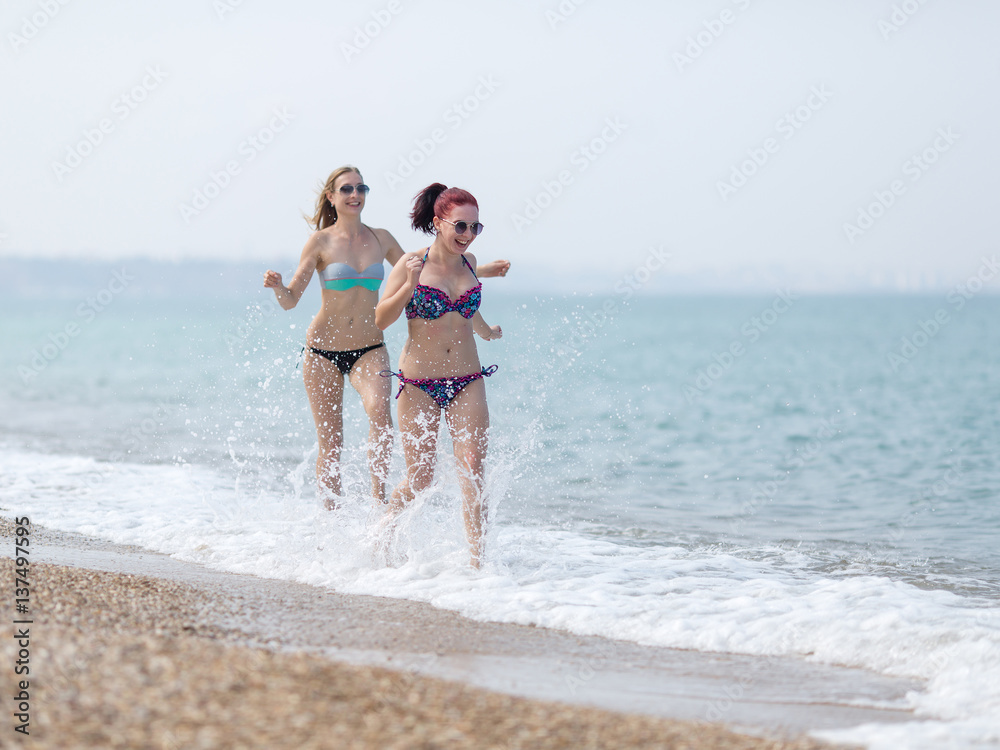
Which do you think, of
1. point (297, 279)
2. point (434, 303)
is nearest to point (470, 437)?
point (434, 303)

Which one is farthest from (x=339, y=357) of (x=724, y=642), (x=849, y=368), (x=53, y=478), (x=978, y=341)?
(x=978, y=341)

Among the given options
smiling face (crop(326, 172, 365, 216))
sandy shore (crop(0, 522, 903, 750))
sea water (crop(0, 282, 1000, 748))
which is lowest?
sandy shore (crop(0, 522, 903, 750))

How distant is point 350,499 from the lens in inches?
263

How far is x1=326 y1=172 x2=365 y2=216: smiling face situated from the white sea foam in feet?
6.44

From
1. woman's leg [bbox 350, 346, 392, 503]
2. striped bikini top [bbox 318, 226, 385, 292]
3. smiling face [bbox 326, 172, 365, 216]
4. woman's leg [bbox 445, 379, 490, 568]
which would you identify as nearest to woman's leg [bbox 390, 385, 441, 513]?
woman's leg [bbox 445, 379, 490, 568]

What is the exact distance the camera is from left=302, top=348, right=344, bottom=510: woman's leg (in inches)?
258

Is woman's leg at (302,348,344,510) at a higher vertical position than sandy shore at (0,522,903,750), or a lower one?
higher

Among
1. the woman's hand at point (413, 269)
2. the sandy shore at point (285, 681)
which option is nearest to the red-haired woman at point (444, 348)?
the woman's hand at point (413, 269)

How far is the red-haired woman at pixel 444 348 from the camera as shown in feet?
18.2

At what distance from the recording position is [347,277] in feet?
20.7

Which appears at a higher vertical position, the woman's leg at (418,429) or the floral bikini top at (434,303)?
the floral bikini top at (434,303)

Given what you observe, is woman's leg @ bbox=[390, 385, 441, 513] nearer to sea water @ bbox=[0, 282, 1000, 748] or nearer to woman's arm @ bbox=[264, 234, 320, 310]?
sea water @ bbox=[0, 282, 1000, 748]

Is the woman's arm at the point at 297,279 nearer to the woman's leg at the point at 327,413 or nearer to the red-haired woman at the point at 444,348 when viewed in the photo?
the woman's leg at the point at 327,413

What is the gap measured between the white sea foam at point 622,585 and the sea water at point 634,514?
0.02 meters
